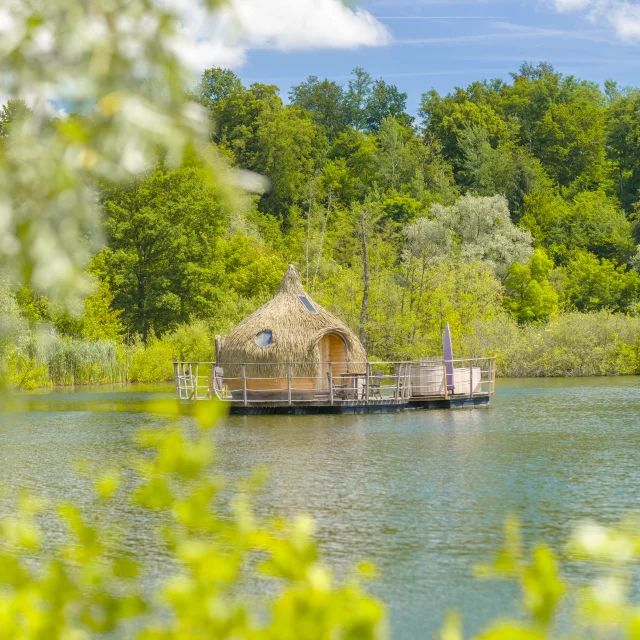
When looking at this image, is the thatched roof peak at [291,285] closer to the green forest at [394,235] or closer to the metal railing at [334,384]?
the metal railing at [334,384]

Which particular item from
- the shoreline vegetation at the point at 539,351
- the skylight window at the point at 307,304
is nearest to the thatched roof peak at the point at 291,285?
the skylight window at the point at 307,304

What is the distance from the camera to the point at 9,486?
15758mm

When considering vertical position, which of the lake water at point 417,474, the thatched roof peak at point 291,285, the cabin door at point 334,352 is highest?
the thatched roof peak at point 291,285

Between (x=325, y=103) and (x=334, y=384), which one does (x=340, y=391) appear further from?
(x=325, y=103)

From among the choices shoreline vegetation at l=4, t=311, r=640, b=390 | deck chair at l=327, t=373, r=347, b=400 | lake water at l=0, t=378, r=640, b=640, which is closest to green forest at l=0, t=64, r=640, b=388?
shoreline vegetation at l=4, t=311, r=640, b=390

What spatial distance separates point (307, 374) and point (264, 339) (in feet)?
5.26

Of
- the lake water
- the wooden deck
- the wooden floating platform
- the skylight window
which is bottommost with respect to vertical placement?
the lake water

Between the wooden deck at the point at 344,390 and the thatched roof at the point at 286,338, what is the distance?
0.26 meters

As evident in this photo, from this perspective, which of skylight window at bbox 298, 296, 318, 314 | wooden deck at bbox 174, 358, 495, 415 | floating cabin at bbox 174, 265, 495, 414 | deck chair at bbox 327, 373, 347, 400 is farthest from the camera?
skylight window at bbox 298, 296, 318, 314

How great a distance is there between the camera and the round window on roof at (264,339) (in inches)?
1169

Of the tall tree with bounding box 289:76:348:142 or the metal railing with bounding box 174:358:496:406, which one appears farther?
the tall tree with bounding box 289:76:348:142

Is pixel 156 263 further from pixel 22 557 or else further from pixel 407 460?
pixel 22 557

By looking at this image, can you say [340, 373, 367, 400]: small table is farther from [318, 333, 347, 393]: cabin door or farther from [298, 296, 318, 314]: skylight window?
[298, 296, 318, 314]: skylight window

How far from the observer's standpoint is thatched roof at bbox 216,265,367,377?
96.3ft
